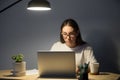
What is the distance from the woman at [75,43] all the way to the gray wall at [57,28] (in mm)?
215

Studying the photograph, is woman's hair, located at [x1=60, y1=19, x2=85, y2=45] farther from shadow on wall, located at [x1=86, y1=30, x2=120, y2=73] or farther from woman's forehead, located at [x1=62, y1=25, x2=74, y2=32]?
shadow on wall, located at [x1=86, y1=30, x2=120, y2=73]

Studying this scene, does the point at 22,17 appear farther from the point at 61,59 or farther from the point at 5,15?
the point at 61,59

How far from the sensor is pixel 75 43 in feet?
10.7

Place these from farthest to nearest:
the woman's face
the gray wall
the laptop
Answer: the gray wall → the woman's face → the laptop

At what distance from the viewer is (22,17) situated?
364 centimetres

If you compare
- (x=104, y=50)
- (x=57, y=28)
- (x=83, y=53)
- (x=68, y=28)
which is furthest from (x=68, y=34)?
(x=104, y=50)

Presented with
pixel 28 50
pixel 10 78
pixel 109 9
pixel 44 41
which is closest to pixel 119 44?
pixel 109 9

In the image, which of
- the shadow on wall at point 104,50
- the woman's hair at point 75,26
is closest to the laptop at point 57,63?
the woman's hair at point 75,26

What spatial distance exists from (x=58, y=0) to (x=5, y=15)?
0.78 m

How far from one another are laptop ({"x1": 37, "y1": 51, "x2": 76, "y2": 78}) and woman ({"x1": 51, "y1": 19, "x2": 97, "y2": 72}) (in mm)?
762

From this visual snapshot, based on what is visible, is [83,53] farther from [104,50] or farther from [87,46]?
[104,50]

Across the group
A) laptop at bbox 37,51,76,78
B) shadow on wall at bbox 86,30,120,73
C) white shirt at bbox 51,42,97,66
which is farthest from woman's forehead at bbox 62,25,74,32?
laptop at bbox 37,51,76,78

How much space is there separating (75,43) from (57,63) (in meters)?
0.96

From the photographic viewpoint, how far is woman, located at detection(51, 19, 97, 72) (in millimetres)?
3139
